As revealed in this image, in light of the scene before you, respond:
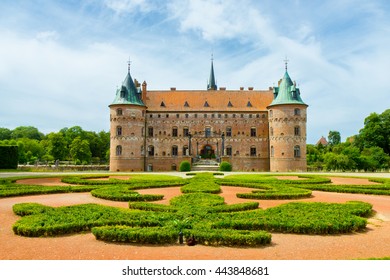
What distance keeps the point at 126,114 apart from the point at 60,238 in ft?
141

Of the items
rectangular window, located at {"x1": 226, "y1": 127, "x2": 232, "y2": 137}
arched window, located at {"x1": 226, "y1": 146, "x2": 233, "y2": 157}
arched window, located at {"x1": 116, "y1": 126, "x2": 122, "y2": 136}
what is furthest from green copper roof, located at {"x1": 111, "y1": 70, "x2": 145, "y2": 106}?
arched window, located at {"x1": 226, "y1": 146, "x2": 233, "y2": 157}

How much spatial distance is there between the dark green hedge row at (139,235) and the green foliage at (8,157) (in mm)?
42666

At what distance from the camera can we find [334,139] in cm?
10869

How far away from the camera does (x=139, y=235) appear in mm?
7793

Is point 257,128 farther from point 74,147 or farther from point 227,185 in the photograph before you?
point 74,147

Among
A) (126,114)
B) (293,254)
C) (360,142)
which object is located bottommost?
(293,254)

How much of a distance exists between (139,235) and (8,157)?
4360 centimetres

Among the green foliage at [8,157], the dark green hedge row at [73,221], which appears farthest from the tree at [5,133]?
the dark green hedge row at [73,221]

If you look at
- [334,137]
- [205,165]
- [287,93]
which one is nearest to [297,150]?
[287,93]

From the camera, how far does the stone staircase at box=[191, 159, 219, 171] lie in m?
45.5

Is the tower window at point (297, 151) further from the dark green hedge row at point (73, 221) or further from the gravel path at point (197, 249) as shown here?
the dark green hedge row at point (73, 221)

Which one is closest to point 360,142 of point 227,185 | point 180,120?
point 180,120

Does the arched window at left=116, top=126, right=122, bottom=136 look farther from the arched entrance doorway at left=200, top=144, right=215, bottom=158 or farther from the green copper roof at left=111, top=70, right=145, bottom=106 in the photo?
the arched entrance doorway at left=200, top=144, right=215, bottom=158

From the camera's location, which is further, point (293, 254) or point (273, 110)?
point (273, 110)
